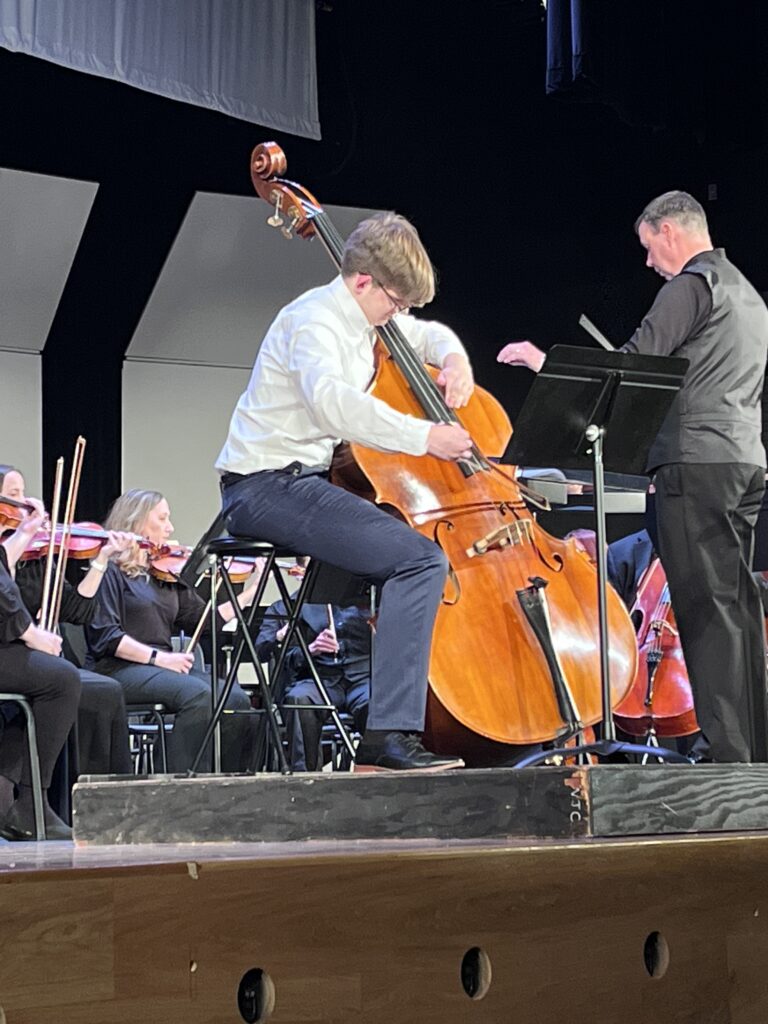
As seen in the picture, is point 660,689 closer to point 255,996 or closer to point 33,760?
point 33,760

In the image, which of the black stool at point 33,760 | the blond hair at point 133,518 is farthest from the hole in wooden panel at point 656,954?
the blond hair at point 133,518

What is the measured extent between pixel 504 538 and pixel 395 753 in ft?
2.23

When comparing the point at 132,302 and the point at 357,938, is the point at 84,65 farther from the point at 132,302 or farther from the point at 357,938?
the point at 357,938

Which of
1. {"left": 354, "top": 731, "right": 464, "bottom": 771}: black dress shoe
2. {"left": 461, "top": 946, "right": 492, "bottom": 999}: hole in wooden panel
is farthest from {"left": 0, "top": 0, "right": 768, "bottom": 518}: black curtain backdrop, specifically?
{"left": 461, "top": 946, "right": 492, "bottom": 999}: hole in wooden panel

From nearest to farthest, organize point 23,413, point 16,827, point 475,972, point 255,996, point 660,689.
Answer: point 255,996 → point 475,972 → point 16,827 → point 660,689 → point 23,413


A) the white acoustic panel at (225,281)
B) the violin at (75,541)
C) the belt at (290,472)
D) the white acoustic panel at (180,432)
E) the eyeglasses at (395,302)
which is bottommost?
the belt at (290,472)

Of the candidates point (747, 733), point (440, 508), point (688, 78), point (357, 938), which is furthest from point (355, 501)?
point (688, 78)

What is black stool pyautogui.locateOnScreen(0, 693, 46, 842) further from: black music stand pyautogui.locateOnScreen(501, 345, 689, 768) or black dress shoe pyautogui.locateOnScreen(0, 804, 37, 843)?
black music stand pyautogui.locateOnScreen(501, 345, 689, 768)

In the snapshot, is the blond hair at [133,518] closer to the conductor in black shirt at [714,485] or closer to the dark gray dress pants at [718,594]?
the conductor in black shirt at [714,485]

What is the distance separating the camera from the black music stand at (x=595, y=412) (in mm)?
2697

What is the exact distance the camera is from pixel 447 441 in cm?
285

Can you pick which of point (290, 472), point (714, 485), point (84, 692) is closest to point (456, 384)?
point (290, 472)

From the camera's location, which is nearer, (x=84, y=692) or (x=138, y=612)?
(x=84, y=692)

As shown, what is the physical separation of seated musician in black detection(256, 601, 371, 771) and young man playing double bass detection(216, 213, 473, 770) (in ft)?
6.37
